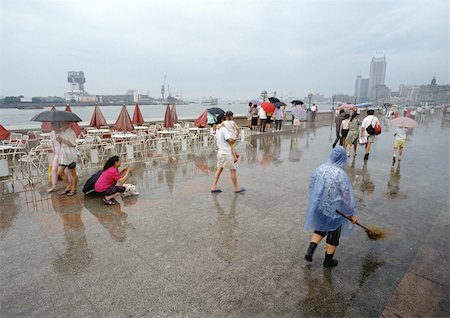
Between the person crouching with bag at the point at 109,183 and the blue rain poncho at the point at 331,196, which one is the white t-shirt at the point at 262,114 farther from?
the blue rain poncho at the point at 331,196

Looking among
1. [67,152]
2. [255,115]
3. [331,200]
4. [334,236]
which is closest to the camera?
[331,200]

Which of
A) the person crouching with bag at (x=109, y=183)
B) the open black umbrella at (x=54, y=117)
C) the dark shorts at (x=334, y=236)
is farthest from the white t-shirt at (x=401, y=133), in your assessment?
the open black umbrella at (x=54, y=117)

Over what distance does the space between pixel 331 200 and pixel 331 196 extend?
44mm

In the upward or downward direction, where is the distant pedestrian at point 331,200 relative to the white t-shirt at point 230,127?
downward

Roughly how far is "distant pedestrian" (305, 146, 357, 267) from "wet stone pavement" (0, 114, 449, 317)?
20.3 inches

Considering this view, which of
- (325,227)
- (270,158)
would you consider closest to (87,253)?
(325,227)

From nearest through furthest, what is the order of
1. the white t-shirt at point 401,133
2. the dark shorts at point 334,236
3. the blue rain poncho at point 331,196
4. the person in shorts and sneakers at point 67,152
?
1. the blue rain poncho at point 331,196
2. the dark shorts at point 334,236
3. the person in shorts and sneakers at point 67,152
4. the white t-shirt at point 401,133

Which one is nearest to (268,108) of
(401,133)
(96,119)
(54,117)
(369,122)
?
(369,122)

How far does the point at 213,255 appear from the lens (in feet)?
11.8

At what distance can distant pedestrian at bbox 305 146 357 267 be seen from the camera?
3.08m

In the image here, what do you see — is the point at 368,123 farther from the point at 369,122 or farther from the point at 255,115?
the point at 255,115

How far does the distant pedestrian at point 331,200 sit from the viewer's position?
3.08 meters

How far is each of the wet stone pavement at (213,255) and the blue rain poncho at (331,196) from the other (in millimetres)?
632

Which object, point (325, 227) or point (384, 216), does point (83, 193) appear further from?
point (384, 216)
